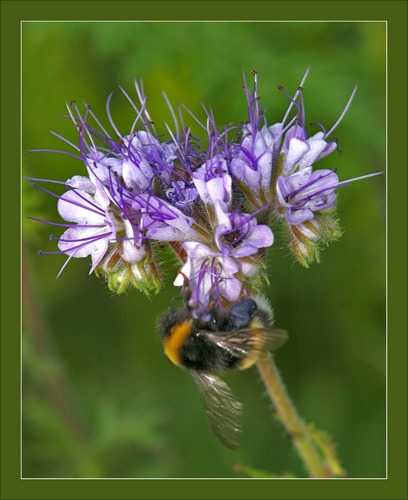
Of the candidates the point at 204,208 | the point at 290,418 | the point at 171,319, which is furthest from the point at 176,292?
the point at 204,208

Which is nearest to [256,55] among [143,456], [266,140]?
[266,140]

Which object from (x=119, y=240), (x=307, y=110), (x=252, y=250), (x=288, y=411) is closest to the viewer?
(x=252, y=250)

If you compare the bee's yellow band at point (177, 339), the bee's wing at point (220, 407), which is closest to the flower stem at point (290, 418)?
the bee's wing at point (220, 407)

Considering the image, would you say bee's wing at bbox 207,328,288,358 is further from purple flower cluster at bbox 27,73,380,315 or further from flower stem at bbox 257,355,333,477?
flower stem at bbox 257,355,333,477

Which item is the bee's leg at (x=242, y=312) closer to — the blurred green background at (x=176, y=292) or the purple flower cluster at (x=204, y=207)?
the purple flower cluster at (x=204, y=207)

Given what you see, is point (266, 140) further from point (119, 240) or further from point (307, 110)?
point (307, 110)

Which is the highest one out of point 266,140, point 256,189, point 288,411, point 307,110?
point 307,110

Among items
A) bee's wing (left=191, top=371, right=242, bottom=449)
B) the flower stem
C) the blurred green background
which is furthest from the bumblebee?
the blurred green background
